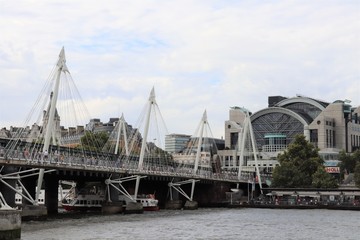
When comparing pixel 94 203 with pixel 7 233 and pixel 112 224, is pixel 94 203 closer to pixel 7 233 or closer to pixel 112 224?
pixel 112 224

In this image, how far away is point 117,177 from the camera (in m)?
107

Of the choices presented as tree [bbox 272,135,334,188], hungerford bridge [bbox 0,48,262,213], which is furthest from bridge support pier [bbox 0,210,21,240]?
tree [bbox 272,135,334,188]

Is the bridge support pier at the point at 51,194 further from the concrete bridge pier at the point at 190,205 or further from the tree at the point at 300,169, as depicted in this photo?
the tree at the point at 300,169

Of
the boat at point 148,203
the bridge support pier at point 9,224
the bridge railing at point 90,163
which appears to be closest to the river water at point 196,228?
the bridge support pier at point 9,224

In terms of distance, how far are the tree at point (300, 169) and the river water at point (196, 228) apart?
5939 cm

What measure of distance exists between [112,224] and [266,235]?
18570 millimetres

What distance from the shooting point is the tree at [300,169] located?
157000mm

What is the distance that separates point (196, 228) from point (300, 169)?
3493 inches

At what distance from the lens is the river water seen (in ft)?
221

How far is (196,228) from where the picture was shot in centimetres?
7881

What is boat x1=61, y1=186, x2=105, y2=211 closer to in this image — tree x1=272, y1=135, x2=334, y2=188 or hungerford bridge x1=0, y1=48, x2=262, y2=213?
hungerford bridge x1=0, y1=48, x2=262, y2=213

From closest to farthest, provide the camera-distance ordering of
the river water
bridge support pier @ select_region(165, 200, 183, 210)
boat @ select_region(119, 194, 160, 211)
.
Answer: the river water → boat @ select_region(119, 194, 160, 211) → bridge support pier @ select_region(165, 200, 183, 210)

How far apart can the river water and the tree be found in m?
59.4

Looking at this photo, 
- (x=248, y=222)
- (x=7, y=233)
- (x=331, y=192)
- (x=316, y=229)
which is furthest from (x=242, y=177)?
(x=7, y=233)
